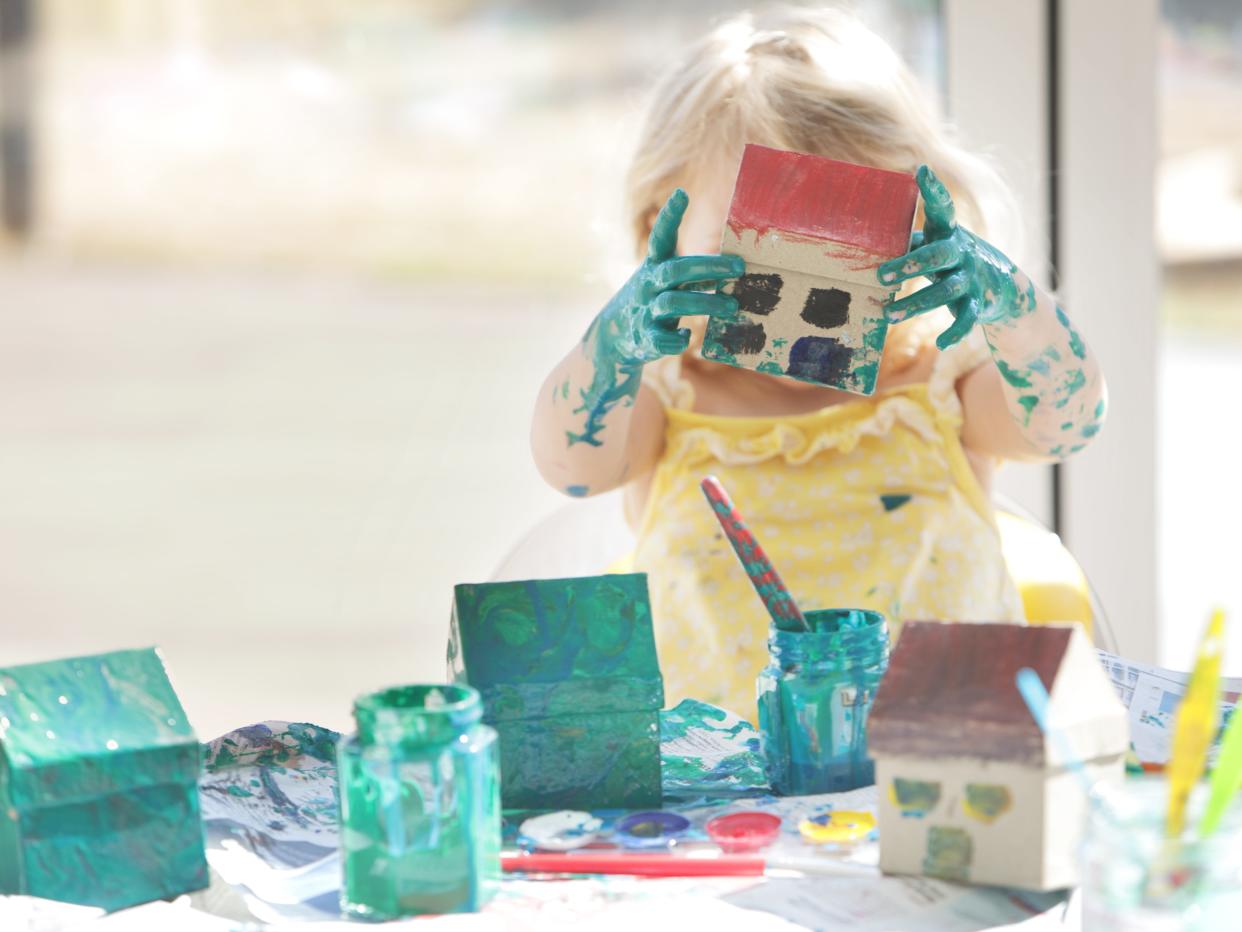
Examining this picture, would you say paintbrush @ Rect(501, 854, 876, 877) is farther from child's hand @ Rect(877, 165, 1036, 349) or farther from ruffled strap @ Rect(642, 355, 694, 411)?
ruffled strap @ Rect(642, 355, 694, 411)

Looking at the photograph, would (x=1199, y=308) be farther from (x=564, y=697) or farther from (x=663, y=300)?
(x=564, y=697)

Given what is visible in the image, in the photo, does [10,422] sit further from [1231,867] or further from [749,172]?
[1231,867]

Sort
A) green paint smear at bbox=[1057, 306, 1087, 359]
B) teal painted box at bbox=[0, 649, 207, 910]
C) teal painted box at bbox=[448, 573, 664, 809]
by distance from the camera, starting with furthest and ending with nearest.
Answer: green paint smear at bbox=[1057, 306, 1087, 359], teal painted box at bbox=[448, 573, 664, 809], teal painted box at bbox=[0, 649, 207, 910]

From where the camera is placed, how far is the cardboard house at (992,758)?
2.26 ft

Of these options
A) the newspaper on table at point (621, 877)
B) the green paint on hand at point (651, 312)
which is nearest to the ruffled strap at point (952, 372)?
the green paint on hand at point (651, 312)

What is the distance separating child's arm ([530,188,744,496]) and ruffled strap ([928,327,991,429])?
276 mm

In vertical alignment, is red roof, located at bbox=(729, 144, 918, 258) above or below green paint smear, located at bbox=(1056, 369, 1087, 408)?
above

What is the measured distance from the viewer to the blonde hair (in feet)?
4.31

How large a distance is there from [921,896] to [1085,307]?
147cm

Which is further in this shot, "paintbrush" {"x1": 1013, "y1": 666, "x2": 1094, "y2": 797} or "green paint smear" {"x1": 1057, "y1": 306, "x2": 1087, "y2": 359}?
"green paint smear" {"x1": 1057, "y1": 306, "x2": 1087, "y2": 359}

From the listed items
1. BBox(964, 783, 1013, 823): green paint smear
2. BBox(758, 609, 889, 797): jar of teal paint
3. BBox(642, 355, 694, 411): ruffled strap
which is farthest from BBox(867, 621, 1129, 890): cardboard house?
BBox(642, 355, 694, 411): ruffled strap

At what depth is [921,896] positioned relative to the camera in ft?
2.32

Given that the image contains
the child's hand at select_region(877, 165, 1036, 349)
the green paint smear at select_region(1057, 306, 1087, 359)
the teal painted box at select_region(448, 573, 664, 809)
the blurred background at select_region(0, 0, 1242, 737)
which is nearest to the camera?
the teal painted box at select_region(448, 573, 664, 809)

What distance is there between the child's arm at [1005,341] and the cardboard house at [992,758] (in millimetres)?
290
